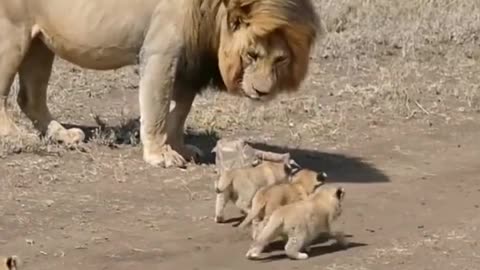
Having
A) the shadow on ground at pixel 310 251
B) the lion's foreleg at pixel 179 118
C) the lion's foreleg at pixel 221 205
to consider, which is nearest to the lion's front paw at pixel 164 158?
the lion's foreleg at pixel 179 118

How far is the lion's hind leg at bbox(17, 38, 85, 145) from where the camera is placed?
29.4 ft

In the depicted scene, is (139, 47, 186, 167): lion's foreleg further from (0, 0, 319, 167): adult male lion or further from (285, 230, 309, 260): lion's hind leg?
(285, 230, 309, 260): lion's hind leg

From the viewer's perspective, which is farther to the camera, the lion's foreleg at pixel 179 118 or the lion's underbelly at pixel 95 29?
the lion's foreleg at pixel 179 118

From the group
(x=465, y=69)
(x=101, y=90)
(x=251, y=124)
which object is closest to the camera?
(x=251, y=124)

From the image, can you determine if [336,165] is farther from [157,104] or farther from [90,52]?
[90,52]

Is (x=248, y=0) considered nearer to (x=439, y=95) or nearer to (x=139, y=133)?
(x=139, y=133)

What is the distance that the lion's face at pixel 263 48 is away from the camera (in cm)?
762

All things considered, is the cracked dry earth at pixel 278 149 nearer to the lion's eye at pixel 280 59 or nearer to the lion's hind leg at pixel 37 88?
the lion's hind leg at pixel 37 88

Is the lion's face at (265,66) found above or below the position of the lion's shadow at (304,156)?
above

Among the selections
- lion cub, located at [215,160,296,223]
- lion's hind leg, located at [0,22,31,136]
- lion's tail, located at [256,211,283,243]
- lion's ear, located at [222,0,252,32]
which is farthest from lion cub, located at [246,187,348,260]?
lion's hind leg, located at [0,22,31,136]

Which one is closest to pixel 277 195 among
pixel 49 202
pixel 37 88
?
pixel 49 202

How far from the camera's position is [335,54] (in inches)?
463

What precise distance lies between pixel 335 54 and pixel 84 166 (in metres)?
4.03

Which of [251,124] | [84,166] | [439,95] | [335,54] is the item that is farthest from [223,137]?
[335,54]
